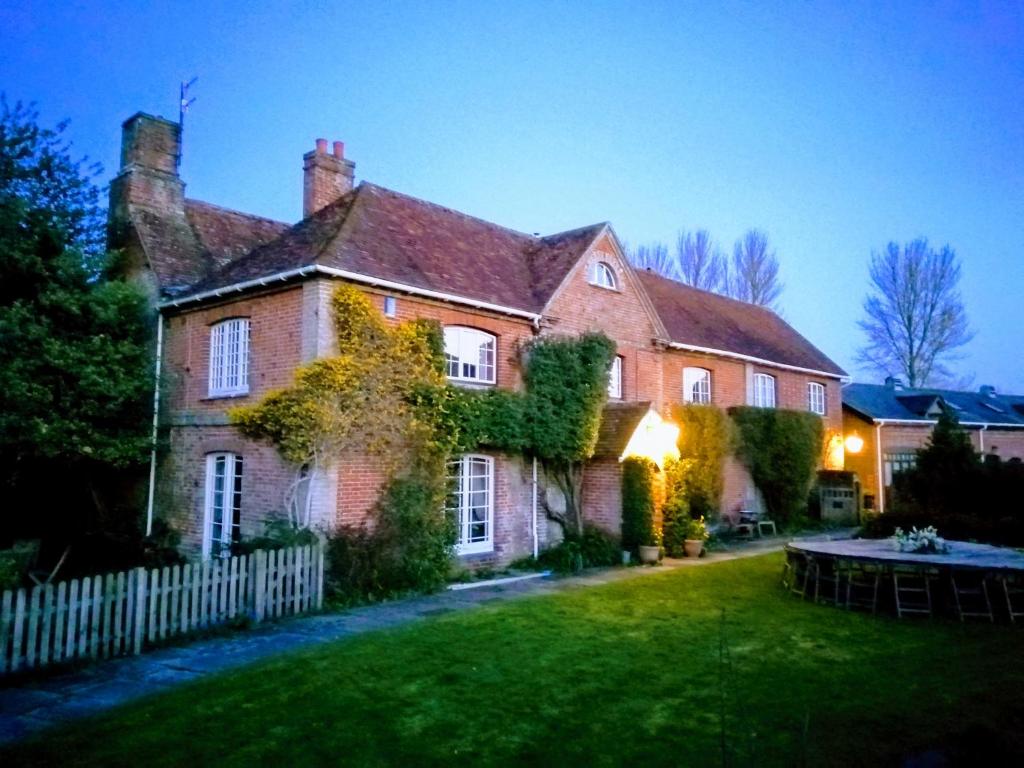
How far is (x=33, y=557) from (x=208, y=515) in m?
3.09

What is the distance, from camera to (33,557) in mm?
13633

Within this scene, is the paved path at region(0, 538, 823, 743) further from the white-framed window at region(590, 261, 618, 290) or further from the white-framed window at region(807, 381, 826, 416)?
the white-framed window at region(807, 381, 826, 416)

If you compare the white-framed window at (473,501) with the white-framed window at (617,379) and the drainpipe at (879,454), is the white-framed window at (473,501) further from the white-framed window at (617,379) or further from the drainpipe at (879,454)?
the drainpipe at (879,454)

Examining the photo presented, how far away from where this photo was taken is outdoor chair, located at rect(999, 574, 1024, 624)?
1066cm

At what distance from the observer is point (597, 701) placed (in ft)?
22.7

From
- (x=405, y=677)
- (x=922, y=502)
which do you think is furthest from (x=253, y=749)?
(x=922, y=502)

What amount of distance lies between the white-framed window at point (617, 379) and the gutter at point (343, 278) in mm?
3383

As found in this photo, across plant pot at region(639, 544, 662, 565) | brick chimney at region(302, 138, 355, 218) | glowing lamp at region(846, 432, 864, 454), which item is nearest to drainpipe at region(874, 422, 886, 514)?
glowing lamp at region(846, 432, 864, 454)

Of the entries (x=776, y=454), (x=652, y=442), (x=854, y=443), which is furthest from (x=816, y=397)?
(x=652, y=442)

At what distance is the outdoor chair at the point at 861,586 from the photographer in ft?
37.4

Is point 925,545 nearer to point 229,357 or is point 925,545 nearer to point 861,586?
point 861,586

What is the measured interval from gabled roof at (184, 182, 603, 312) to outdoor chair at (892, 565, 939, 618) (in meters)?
8.89

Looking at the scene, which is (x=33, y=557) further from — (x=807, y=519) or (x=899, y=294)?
(x=899, y=294)

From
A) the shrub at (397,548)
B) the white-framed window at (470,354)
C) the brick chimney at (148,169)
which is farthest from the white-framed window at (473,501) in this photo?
the brick chimney at (148,169)
